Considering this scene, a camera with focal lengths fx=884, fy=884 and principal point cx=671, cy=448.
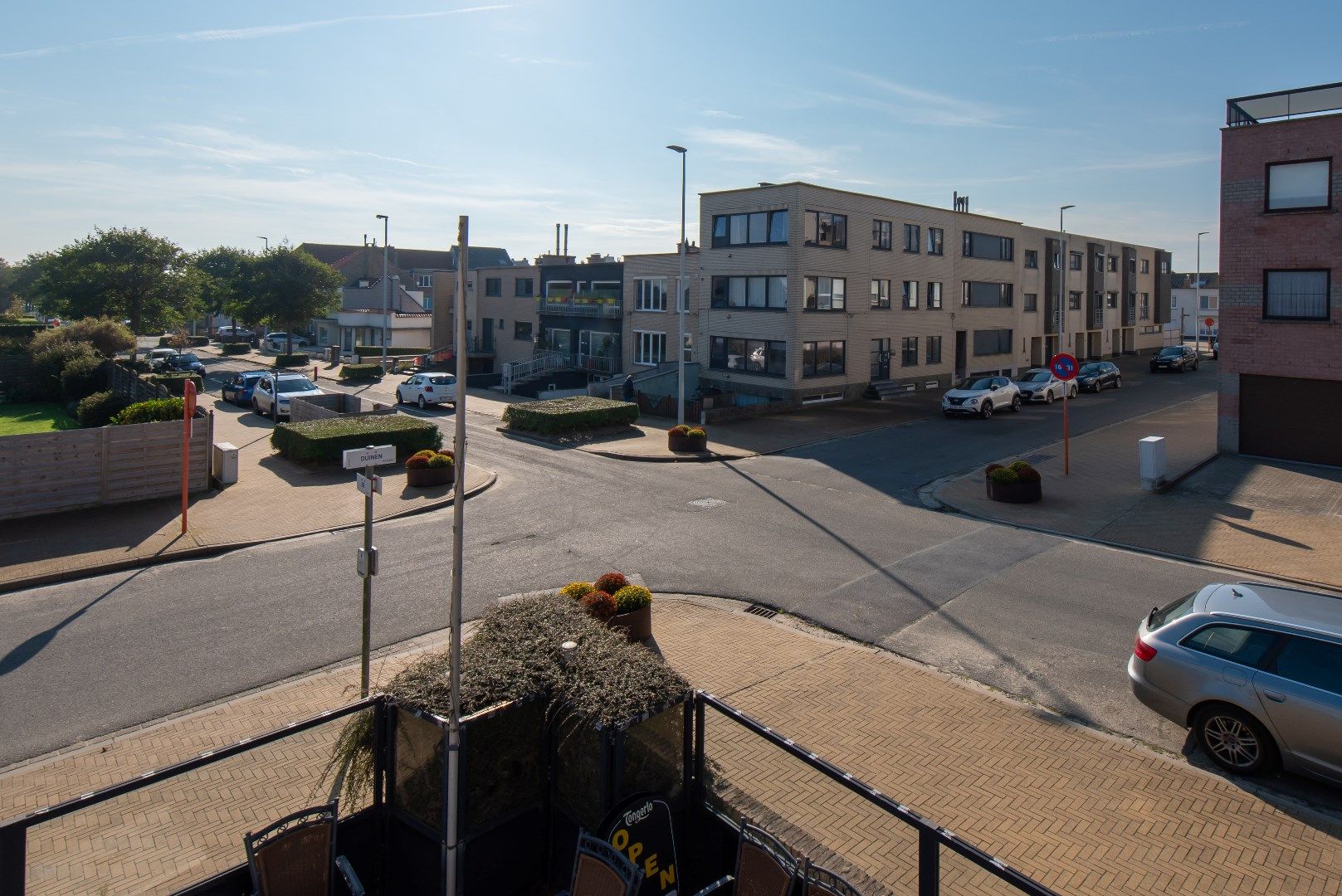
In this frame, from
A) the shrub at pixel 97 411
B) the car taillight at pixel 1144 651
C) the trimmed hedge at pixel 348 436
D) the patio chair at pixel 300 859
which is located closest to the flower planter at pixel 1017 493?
the car taillight at pixel 1144 651

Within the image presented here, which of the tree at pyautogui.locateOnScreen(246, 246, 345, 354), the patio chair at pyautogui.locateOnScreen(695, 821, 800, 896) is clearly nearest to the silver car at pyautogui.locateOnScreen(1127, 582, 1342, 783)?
the patio chair at pyautogui.locateOnScreen(695, 821, 800, 896)

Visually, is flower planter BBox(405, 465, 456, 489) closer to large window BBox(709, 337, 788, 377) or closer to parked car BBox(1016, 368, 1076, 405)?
large window BBox(709, 337, 788, 377)

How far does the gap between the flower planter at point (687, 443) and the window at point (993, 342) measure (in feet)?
85.2

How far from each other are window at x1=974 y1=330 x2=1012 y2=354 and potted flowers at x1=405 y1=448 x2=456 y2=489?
111 feet

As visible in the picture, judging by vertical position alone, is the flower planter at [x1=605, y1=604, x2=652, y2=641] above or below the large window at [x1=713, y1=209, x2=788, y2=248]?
below

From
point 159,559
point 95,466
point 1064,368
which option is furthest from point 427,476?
point 1064,368

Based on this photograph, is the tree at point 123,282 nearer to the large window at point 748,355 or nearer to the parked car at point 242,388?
the parked car at point 242,388

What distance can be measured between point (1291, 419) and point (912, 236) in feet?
70.1

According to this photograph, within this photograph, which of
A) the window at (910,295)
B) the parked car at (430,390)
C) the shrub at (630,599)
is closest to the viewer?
the shrub at (630,599)

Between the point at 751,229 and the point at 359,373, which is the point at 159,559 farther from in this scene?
the point at 359,373

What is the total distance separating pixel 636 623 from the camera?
37.3ft

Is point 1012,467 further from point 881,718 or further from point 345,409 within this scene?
point 345,409

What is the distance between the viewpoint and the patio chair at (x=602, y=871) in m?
5.17

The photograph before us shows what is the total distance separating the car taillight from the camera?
887 centimetres
